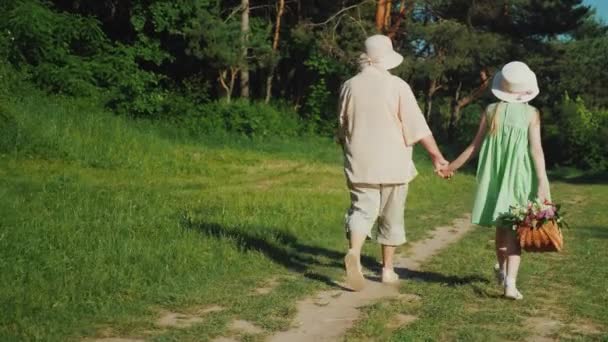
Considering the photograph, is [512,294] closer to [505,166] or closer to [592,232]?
[505,166]

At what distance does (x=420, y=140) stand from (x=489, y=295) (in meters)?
1.35

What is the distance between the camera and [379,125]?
6.59m

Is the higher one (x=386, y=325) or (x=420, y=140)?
(x=420, y=140)

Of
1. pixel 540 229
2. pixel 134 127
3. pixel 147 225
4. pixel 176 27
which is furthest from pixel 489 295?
pixel 176 27

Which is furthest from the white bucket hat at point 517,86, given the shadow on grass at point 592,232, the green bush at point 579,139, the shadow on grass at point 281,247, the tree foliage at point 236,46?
the green bush at point 579,139

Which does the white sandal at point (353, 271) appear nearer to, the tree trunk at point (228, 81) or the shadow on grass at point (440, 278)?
the shadow on grass at point (440, 278)

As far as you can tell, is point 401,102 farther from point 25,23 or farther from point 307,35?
point 307,35

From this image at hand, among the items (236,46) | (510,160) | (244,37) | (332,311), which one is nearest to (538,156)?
(510,160)

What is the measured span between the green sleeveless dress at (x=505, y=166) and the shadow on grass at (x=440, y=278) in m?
0.73

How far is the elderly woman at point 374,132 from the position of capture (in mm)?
6582

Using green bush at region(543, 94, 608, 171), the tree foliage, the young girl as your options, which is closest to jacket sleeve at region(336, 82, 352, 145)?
the young girl

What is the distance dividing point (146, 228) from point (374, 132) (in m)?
3.14

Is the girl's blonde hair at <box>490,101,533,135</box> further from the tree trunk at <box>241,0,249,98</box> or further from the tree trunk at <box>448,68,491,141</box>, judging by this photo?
the tree trunk at <box>448,68,491,141</box>

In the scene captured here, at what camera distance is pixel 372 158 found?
6617mm
